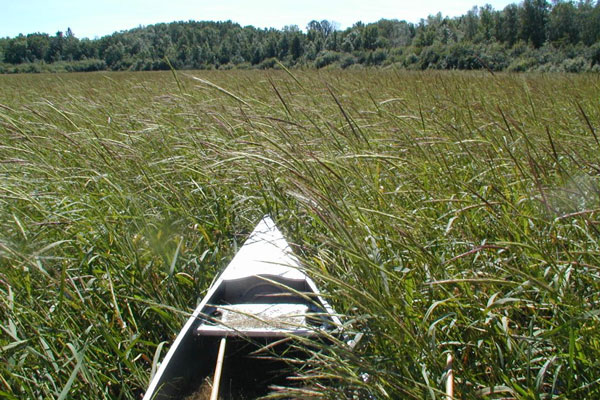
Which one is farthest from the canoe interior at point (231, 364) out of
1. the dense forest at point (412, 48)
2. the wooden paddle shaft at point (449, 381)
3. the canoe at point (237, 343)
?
the dense forest at point (412, 48)

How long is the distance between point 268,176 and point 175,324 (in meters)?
0.79

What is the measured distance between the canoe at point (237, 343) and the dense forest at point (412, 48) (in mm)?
12249

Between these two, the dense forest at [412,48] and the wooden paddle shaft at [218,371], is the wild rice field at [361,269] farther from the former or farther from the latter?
the dense forest at [412,48]

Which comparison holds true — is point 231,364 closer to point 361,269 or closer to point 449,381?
point 361,269

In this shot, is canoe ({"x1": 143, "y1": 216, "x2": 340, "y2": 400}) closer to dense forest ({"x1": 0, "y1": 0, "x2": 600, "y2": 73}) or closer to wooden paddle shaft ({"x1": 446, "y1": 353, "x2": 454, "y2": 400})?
wooden paddle shaft ({"x1": 446, "y1": 353, "x2": 454, "y2": 400})

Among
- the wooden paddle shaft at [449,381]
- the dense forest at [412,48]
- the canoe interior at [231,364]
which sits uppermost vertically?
the dense forest at [412,48]

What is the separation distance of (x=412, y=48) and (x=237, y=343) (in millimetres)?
31267

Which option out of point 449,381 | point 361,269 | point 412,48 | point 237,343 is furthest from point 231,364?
point 412,48

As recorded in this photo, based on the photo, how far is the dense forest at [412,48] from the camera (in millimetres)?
19562

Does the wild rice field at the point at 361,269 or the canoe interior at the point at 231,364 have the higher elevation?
the wild rice field at the point at 361,269

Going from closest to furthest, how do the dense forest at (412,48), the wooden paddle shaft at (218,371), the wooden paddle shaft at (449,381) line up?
1. the wooden paddle shaft at (449,381)
2. the wooden paddle shaft at (218,371)
3. the dense forest at (412,48)

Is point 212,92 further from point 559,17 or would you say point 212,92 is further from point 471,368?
point 559,17

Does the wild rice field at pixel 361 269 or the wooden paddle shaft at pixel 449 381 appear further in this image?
the wild rice field at pixel 361 269

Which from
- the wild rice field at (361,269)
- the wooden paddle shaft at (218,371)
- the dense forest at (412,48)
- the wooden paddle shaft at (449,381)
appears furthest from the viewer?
the dense forest at (412,48)
